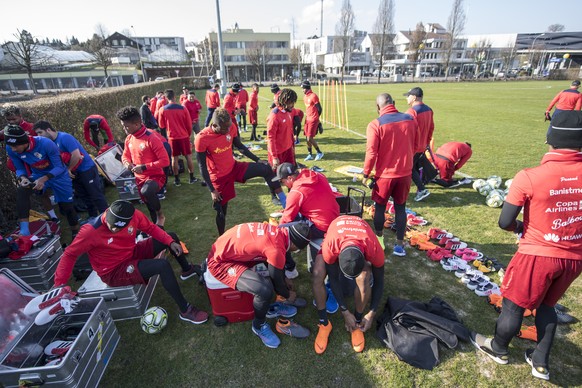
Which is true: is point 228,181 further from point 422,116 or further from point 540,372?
point 540,372

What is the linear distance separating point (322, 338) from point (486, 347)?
1734 mm

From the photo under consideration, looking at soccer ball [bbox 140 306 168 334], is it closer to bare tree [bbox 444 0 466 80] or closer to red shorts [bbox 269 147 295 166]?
red shorts [bbox 269 147 295 166]

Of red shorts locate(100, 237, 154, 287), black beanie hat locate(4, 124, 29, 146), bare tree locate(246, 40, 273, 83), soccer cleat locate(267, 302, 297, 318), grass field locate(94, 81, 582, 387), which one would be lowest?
grass field locate(94, 81, 582, 387)

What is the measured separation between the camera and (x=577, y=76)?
4638cm

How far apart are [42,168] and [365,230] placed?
5.29 metres

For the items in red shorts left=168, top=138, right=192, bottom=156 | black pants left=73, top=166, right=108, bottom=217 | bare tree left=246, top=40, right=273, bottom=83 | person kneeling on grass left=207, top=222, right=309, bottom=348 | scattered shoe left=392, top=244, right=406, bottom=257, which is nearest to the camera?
person kneeling on grass left=207, top=222, right=309, bottom=348

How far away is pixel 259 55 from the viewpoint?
194 feet

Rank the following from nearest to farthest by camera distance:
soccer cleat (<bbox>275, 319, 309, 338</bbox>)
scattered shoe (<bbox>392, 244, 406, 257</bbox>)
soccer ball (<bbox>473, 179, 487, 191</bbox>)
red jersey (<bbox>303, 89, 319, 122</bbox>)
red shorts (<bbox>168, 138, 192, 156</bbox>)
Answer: soccer cleat (<bbox>275, 319, 309, 338</bbox>), scattered shoe (<bbox>392, 244, 406, 257</bbox>), soccer ball (<bbox>473, 179, 487, 191</bbox>), red shorts (<bbox>168, 138, 192, 156</bbox>), red jersey (<bbox>303, 89, 319, 122</bbox>)

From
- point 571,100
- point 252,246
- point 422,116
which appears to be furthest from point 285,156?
point 571,100

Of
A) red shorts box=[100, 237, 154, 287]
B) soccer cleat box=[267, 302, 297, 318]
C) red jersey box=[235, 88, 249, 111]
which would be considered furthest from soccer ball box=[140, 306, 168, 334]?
red jersey box=[235, 88, 249, 111]

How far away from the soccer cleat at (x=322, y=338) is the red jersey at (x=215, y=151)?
2793mm

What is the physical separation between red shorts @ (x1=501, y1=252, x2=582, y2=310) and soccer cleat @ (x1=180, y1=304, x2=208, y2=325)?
10.8 feet

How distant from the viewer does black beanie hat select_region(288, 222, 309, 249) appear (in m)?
3.71

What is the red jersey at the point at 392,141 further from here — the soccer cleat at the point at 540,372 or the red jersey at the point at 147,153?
the red jersey at the point at 147,153
